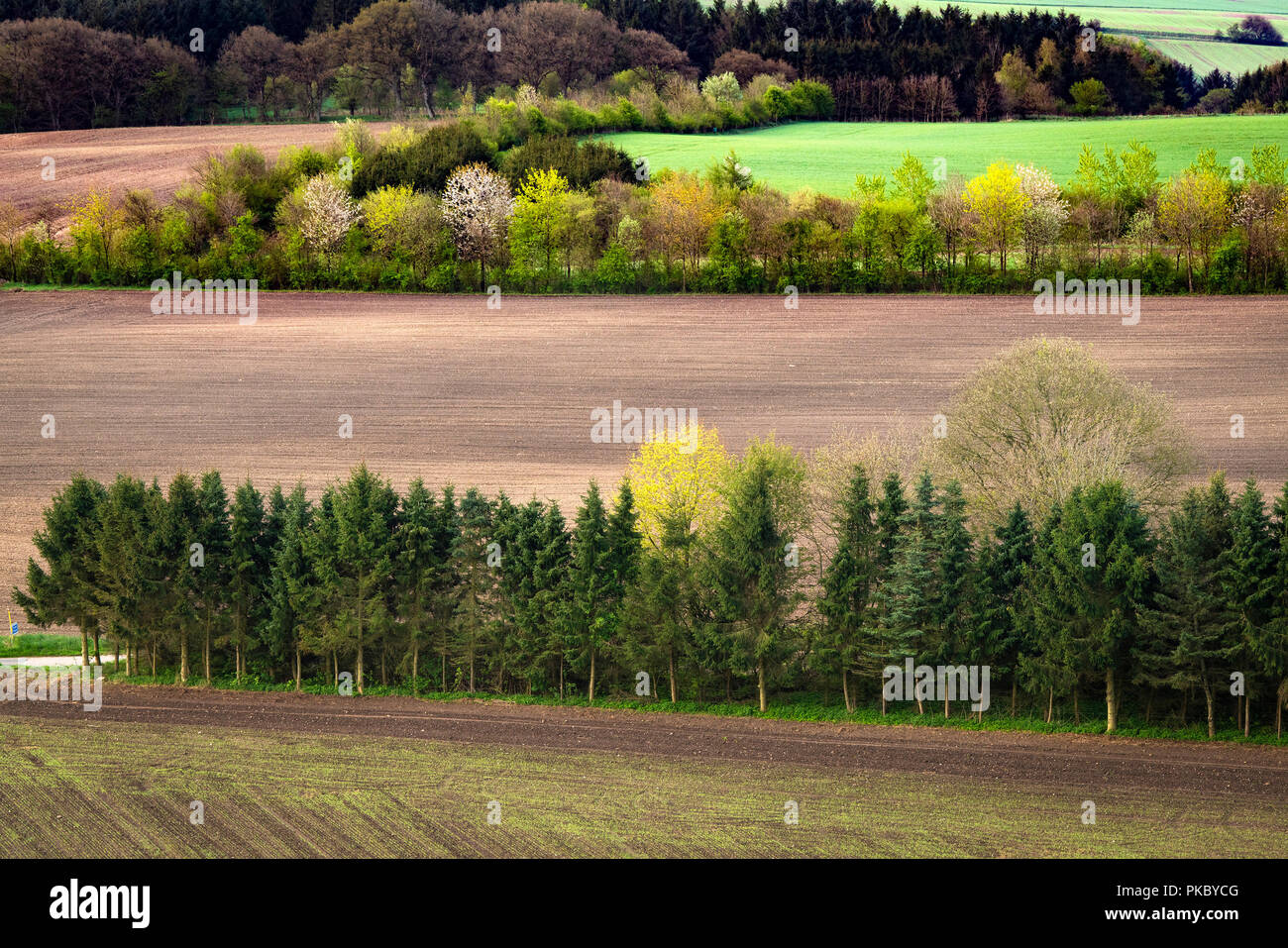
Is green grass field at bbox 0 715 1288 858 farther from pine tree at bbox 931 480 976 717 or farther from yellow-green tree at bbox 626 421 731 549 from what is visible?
yellow-green tree at bbox 626 421 731 549

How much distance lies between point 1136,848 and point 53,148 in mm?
87753

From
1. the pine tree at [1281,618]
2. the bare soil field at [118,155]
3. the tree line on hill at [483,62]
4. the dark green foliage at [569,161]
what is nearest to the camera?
the pine tree at [1281,618]

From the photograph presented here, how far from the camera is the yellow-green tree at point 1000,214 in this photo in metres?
72.4

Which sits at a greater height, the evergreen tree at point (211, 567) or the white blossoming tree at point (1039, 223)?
the white blossoming tree at point (1039, 223)

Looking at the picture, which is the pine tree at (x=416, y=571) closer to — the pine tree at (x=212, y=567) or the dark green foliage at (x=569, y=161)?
the pine tree at (x=212, y=567)

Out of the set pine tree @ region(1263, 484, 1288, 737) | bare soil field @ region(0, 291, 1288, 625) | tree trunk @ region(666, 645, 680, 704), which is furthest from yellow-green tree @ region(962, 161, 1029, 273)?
tree trunk @ region(666, 645, 680, 704)

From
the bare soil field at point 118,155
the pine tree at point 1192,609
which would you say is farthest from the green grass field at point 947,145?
the pine tree at point 1192,609

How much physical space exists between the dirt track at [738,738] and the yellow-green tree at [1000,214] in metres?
44.2

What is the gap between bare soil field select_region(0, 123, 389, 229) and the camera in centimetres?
8469

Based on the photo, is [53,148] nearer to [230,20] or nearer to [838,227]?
[230,20]

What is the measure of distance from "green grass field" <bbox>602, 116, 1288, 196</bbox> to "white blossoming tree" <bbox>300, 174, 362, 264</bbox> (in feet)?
66.1

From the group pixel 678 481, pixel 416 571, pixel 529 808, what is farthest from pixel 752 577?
pixel 529 808

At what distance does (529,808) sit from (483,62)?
3774 inches

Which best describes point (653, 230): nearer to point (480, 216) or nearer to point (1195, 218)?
point (480, 216)
